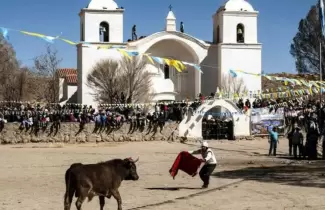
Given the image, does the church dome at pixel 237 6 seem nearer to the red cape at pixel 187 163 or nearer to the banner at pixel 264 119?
the banner at pixel 264 119

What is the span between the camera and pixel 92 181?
Answer: 11062 millimetres

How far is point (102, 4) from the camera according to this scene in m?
50.2

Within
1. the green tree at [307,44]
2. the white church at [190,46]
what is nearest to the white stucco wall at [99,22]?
the white church at [190,46]

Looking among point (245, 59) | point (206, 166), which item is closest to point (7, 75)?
point (245, 59)

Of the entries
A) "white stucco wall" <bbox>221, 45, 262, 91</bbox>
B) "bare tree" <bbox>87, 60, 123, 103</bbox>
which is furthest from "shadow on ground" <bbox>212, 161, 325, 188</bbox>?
"white stucco wall" <bbox>221, 45, 262, 91</bbox>

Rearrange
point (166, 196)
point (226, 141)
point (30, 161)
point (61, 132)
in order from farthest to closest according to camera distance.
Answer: point (226, 141)
point (61, 132)
point (30, 161)
point (166, 196)

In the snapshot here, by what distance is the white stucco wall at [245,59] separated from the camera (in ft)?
167

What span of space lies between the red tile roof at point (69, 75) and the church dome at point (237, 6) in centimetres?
1776

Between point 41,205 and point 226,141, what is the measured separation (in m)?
23.9

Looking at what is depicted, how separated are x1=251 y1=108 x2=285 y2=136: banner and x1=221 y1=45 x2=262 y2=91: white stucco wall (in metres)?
13.6

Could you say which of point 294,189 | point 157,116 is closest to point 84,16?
point 157,116

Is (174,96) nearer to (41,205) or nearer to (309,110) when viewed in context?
(309,110)

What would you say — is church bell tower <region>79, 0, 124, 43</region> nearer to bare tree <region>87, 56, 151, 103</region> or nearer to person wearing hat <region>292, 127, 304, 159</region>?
bare tree <region>87, 56, 151, 103</region>

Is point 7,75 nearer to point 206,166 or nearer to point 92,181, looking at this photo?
point 206,166
